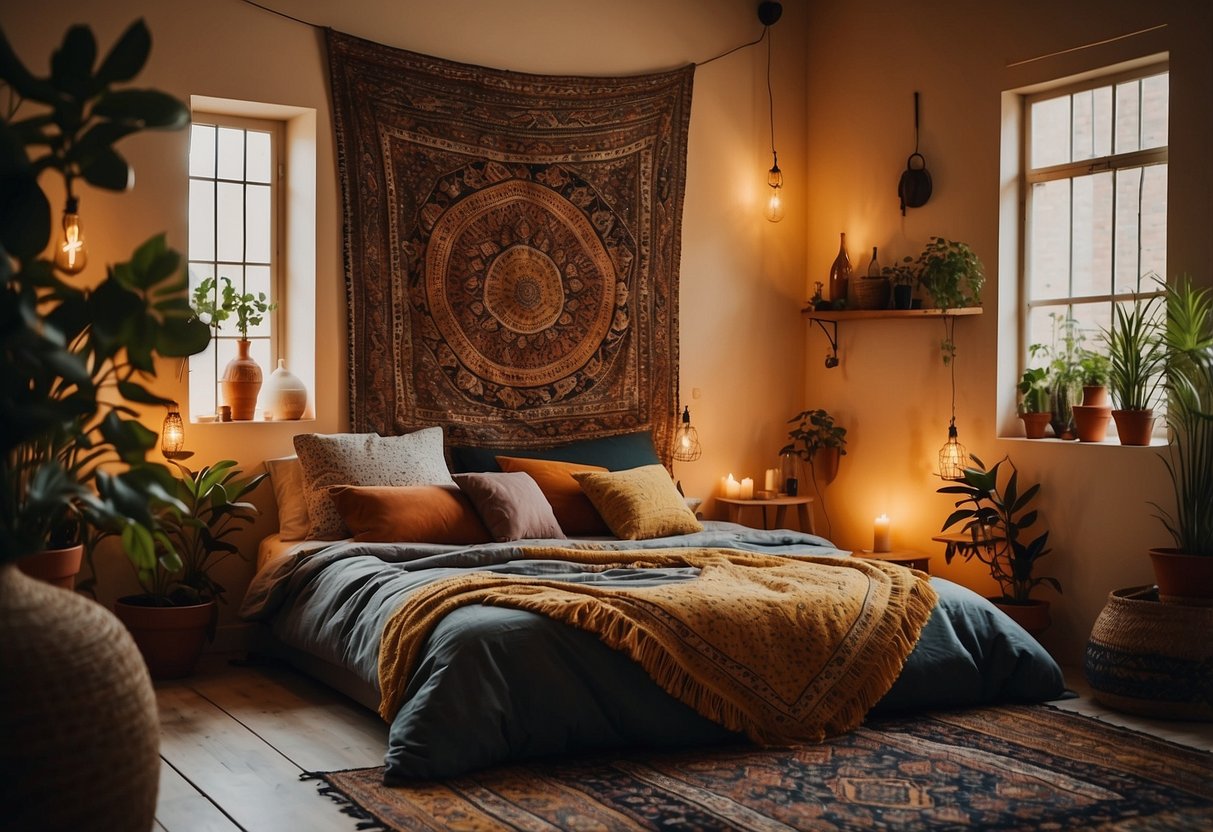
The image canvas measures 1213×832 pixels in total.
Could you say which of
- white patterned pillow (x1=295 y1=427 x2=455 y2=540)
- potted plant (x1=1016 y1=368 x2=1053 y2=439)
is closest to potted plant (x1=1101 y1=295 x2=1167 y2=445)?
potted plant (x1=1016 y1=368 x2=1053 y2=439)

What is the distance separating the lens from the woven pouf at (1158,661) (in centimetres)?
395

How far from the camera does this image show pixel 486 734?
3270 mm

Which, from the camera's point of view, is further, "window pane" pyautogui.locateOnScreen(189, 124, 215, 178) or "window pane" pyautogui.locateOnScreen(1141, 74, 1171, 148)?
"window pane" pyautogui.locateOnScreen(189, 124, 215, 178)

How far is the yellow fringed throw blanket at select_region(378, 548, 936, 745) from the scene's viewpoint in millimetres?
3484

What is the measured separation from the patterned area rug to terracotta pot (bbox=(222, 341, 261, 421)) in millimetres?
2105

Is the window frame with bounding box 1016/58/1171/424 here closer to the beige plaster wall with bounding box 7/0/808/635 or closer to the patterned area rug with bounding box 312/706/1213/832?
the beige plaster wall with bounding box 7/0/808/635

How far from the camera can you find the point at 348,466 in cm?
488

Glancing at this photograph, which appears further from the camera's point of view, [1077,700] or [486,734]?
[1077,700]

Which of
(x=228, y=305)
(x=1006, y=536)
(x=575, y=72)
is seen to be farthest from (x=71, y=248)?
(x=1006, y=536)

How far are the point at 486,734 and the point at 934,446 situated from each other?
3069 mm

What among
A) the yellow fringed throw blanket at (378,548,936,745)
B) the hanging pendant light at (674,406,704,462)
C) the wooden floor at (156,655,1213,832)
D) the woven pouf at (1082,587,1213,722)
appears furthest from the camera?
the hanging pendant light at (674,406,704,462)

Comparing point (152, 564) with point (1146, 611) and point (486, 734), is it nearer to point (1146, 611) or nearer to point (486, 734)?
point (486, 734)

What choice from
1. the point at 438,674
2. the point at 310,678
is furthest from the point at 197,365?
the point at 438,674

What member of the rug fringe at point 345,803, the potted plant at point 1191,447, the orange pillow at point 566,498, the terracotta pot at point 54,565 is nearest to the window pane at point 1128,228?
the potted plant at point 1191,447
